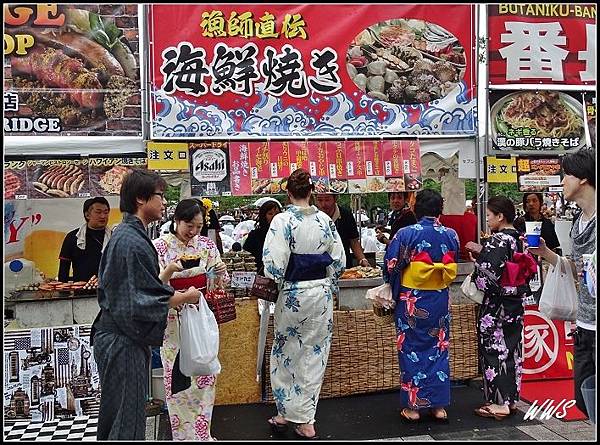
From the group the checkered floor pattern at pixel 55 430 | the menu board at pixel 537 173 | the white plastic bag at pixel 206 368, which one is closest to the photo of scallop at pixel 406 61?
the menu board at pixel 537 173

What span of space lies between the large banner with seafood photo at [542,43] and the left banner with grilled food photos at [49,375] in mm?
4345

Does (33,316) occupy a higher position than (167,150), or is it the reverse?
(167,150)

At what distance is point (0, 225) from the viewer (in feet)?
15.3

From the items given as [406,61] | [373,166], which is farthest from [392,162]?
[406,61]

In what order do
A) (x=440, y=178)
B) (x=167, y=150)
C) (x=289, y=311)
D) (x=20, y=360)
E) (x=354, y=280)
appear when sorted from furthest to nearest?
(x=440, y=178) < (x=354, y=280) < (x=167, y=150) < (x=20, y=360) < (x=289, y=311)

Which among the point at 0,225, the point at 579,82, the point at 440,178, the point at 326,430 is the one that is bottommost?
the point at 326,430

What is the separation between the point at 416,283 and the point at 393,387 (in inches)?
49.8

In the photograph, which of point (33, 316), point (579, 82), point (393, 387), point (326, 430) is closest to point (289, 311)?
point (326, 430)

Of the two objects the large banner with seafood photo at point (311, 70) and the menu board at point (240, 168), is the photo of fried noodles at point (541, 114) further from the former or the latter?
the menu board at point (240, 168)

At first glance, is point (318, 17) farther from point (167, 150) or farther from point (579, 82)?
point (579, 82)

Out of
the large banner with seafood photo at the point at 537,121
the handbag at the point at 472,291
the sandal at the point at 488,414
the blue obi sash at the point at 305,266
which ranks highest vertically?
the large banner with seafood photo at the point at 537,121

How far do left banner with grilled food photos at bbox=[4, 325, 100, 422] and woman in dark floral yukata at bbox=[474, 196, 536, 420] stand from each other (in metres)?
3.10

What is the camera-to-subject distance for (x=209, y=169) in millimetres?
5352

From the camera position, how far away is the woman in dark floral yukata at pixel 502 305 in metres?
4.75
